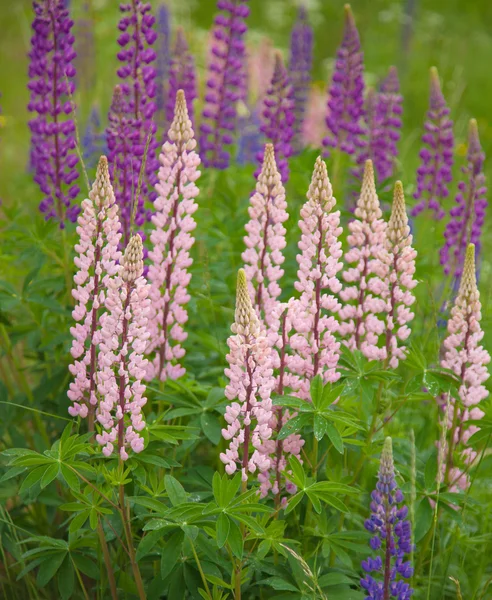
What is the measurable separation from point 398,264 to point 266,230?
1.62 ft

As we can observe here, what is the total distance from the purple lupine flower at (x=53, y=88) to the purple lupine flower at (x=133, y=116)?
0.22 m

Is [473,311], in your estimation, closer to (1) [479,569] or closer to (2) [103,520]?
(1) [479,569]

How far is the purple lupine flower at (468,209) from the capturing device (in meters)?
4.08

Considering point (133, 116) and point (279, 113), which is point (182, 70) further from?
point (133, 116)

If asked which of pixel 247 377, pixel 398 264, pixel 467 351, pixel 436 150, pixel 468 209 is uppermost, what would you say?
pixel 436 150

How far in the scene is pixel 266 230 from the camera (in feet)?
9.73

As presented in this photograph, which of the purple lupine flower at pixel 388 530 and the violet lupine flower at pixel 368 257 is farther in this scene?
the violet lupine flower at pixel 368 257

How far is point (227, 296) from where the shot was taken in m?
4.15

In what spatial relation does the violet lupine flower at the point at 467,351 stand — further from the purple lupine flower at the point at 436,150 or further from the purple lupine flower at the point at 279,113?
the purple lupine flower at the point at 436,150

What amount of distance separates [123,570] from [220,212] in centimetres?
243

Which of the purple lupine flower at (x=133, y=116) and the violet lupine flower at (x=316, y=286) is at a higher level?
the purple lupine flower at (x=133, y=116)

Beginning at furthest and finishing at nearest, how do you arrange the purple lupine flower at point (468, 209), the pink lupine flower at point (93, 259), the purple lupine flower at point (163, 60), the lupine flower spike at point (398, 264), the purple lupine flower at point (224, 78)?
the purple lupine flower at point (163, 60)
the purple lupine flower at point (224, 78)
the purple lupine flower at point (468, 209)
the lupine flower spike at point (398, 264)
the pink lupine flower at point (93, 259)

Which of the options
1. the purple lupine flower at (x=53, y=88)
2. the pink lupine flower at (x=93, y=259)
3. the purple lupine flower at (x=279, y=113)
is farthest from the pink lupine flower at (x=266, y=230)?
the purple lupine flower at (x=279, y=113)

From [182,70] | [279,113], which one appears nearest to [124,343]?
[279,113]
